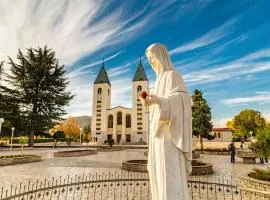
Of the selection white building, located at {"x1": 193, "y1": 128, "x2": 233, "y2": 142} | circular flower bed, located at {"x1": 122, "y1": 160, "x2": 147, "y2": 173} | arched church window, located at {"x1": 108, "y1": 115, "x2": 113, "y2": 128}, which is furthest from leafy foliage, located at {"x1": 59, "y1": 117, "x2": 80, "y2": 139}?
circular flower bed, located at {"x1": 122, "y1": 160, "x2": 147, "y2": 173}

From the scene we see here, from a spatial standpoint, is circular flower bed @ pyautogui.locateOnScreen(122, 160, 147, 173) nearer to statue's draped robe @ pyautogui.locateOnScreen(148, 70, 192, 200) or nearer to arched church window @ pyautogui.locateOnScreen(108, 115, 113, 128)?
statue's draped robe @ pyautogui.locateOnScreen(148, 70, 192, 200)

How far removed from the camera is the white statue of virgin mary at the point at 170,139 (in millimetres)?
2822

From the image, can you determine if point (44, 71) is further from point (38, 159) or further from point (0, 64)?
point (38, 159)

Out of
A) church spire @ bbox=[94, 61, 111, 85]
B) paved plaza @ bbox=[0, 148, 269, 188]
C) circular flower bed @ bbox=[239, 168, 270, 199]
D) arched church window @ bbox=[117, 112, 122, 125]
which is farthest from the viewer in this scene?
church spire @ bbox=[94, 61, 111, 85]

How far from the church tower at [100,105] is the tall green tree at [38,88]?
2757 cm

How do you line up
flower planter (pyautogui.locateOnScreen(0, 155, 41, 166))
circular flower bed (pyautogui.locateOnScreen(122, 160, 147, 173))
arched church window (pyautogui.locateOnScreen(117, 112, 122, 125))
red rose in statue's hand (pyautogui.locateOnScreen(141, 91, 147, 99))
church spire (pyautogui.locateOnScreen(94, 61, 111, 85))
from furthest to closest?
church spire (pyautogui.locateOnScreen(94, 61, 111, 85)) < arched church window (pyautogui.locateOnScreen(117, 112, 122, 125)) < flower planter (pyautogui.locateOnScreen(0, 155, 41, 166)) < circular flower bed (pyautogui.locateOnScreen(122, 160, 147, 173)) < red rose in statue's hand (pyautogui.locateOnScreen(141, 91, 147, 99))

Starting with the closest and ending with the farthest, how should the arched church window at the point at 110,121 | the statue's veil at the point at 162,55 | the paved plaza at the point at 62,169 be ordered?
the statue's veil at the point at 162,55, the paved plaza at the point at 62,169, the arched church window at the point at 110,121

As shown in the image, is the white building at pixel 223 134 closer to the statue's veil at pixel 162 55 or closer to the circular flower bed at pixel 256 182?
the circular flower bed at pixel 256 182

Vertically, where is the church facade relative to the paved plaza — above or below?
above

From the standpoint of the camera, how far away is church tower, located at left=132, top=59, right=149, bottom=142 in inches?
2301

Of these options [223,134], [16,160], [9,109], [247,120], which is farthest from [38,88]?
[223,134]

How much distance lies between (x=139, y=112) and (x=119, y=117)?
247 inches

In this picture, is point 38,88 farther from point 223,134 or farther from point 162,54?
point 223,134

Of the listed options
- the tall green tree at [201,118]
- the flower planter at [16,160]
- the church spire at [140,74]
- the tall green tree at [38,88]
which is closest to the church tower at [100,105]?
the church spire at [140,74]
